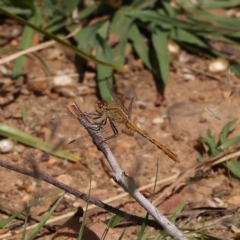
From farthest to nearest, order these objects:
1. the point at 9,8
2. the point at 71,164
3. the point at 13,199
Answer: the point at 9,8 < the point at 71,164 < the point at 13,199

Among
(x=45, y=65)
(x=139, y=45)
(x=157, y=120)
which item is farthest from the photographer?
(x=139, y=45)

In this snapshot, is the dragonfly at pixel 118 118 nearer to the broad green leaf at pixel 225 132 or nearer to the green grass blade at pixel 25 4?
the broad green leaf at pixel 225 132

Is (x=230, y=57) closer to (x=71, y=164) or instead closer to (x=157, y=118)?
(x=157, y=118)

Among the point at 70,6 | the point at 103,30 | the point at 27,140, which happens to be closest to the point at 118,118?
the point at 27,140

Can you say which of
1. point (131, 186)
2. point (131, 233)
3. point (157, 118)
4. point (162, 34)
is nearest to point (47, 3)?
point (162, 34)

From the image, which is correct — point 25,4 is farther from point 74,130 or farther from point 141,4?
point 74,130

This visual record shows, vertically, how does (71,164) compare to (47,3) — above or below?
below
